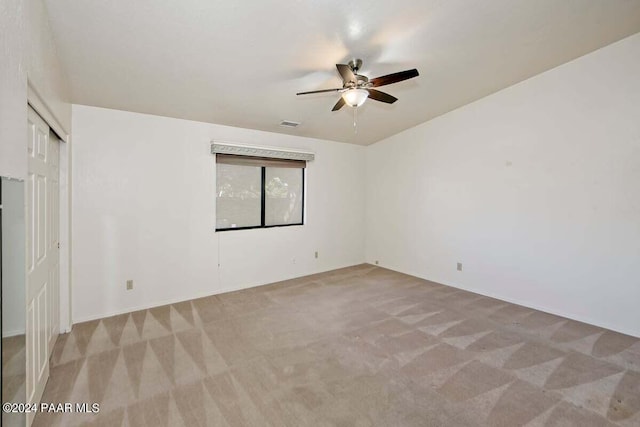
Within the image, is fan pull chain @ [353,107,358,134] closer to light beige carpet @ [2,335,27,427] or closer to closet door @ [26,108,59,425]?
closet door @ [26,108,59,425]

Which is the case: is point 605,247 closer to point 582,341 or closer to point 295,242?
point 582,341

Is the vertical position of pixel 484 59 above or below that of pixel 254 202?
above

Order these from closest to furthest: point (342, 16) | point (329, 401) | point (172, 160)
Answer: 1. point (329, 401)
2. point (342, 16)
3. point (172, 160)

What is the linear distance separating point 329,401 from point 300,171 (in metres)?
3.76

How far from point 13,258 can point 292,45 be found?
2398 millimetres

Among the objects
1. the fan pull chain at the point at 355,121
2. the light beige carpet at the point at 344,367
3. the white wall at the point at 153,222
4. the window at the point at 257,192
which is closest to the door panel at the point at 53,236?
the light beige carpet at the point at 344,367

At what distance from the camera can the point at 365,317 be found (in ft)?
11.4

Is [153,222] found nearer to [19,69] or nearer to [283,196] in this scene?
[283,196]

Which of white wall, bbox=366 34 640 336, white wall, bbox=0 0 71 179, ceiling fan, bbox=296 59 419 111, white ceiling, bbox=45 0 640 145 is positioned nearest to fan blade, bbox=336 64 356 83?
ceiling fan, bbox=296 59 419 111

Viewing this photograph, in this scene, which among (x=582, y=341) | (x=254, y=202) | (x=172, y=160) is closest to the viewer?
(x=582, y=341)

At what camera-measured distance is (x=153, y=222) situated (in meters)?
3.69

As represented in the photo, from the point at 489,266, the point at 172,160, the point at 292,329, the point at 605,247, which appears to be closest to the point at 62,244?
the point at 172,160

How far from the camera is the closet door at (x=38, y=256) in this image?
182 cm

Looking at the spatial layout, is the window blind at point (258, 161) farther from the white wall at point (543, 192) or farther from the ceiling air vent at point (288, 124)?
the white wall at point (543, 192)
